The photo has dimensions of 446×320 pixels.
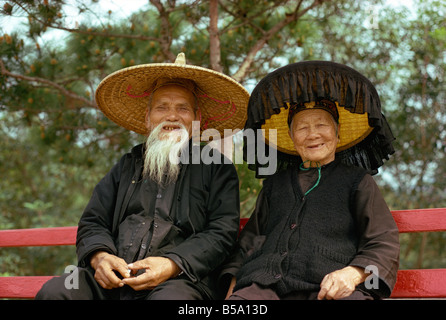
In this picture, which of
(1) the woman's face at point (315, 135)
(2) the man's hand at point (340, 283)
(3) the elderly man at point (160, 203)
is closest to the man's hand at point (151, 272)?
(3) the elderly man at point (160, 203)

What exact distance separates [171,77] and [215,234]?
116cm

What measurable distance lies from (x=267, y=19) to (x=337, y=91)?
2.59m

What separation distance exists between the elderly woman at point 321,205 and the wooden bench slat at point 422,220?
1.20 feet

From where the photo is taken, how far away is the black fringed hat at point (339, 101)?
2.48 metres

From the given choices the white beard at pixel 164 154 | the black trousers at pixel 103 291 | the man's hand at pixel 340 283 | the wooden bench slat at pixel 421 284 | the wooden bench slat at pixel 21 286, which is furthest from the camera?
the wooden bench slat at pixel 21 286

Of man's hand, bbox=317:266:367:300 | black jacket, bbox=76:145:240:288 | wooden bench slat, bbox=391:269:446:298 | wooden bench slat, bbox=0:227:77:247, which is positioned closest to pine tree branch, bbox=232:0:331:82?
black jacket, bbox=76:145:240:288

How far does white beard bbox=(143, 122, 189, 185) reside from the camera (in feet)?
9.25

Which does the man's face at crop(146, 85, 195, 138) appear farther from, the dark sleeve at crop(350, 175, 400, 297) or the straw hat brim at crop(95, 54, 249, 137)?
the dark sleeve at crop(350, 175, 400, 297)

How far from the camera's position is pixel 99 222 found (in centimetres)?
275

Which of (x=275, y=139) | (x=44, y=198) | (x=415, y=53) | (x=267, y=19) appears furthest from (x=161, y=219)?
(x=44, y=198)

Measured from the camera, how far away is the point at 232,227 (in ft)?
8.57

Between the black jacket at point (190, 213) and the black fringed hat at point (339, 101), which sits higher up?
the black fringed hat at point (339, 101)

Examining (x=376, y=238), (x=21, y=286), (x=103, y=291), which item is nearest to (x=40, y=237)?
(x=21, y=286)

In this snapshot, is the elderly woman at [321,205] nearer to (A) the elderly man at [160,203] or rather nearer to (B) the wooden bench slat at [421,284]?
(A) the elderly man at [160,203]
